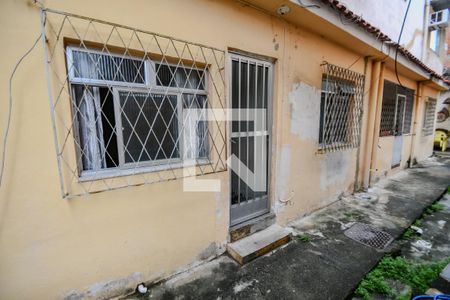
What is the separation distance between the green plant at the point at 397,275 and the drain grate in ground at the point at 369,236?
31 cm

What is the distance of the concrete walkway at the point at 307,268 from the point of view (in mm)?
2174

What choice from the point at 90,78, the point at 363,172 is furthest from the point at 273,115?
the point at 363,172

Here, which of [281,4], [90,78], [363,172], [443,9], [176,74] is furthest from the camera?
[443,9]

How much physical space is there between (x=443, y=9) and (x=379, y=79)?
589 centimetres

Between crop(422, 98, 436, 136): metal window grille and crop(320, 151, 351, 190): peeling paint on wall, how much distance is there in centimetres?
665

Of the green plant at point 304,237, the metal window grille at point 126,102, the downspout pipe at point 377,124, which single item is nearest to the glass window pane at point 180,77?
the metal window grille at point 126,102

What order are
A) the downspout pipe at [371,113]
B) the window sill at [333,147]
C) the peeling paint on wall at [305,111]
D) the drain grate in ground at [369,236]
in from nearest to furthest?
the drain grate in ground at [369,236], the peeling paint on wall at [305,111], the window sill at [333,147], the downspout pipe at [371,113]

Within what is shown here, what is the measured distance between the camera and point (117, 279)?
2076 mm

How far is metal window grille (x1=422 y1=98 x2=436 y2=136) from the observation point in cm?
862

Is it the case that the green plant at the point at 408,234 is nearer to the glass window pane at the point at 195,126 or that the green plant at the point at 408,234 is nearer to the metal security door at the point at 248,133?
the metal security door at the point at 248,133

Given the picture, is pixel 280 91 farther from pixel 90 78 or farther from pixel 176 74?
pixel 90 78

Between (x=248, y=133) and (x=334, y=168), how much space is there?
7.82 feet

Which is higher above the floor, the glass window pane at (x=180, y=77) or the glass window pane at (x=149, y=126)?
the glass window pane at (x=180, y=77)

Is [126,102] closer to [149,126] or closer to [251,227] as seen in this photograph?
[149,126]
